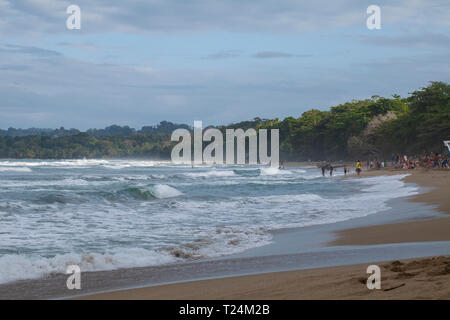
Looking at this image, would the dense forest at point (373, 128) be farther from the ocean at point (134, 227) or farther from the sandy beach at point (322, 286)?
the sandy beach at point (322, 286)

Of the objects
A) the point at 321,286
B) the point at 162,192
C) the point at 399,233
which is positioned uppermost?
the point at 321,286

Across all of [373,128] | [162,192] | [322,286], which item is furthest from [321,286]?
[373,128]

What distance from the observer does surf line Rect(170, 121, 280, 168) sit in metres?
147

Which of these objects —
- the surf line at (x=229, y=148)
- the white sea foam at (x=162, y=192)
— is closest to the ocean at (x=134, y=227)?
the white sea foam at (x=162, y=192)

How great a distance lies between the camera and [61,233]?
11.0 m

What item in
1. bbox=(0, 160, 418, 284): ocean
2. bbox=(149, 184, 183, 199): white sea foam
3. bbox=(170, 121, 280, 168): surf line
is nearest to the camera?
bbox=(0, 160, 418, 284): ocean

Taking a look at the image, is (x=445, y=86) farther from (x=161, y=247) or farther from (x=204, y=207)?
(x=161, y=247)

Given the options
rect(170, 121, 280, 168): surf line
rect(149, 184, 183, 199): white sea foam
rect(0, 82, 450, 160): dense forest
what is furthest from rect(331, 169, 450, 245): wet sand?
rect(170, 121, 280, 168): surf line

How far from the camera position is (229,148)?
164875 mm

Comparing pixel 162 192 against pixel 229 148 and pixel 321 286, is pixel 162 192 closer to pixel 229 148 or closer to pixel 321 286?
pixel 321 286

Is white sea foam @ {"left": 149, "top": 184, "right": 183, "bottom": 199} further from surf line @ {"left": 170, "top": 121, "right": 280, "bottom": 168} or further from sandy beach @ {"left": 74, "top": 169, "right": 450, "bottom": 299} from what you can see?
surf line @ {"left": 170, "top": 121, "right": 280, "bottom": 168}

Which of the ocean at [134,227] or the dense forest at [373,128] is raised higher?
the dense forest at [373,128]

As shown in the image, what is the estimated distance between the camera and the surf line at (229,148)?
147 meters
